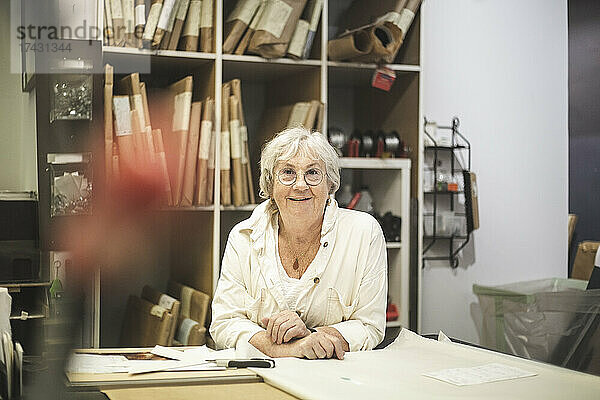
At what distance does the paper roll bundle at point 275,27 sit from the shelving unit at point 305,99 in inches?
1.2

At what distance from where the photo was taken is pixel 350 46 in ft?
5.08

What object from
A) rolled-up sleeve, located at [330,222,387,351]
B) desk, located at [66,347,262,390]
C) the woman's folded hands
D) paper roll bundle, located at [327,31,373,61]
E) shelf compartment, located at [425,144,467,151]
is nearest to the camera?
desk, located at [66,347,262,390]

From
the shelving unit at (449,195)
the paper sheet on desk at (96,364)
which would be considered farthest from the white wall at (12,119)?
the shelving unit at (449,195)

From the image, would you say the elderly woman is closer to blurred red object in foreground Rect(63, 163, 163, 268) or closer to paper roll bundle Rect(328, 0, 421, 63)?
blurred red object in foreground Rect(63, 163, 163, 268)

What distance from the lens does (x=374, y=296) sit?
47.9 inches

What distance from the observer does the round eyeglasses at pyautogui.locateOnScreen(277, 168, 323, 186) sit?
1244mm

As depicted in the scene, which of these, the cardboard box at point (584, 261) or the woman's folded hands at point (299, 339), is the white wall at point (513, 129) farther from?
the woman's folded hands at point (299, 339)

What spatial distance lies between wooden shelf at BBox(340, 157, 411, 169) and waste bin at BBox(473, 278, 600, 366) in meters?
0.40

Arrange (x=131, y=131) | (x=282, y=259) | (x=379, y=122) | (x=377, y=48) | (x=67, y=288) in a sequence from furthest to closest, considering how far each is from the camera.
Answer: (x=379, y=122)
(x=377, y=48)
(x=282, y=259)
(x=131, y=131)
(x=67, y=288)

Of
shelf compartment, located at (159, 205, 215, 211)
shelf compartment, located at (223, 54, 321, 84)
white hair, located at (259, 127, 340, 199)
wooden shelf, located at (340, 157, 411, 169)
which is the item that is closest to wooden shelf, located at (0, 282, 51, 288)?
shelf compartment, located at (159, 205, 215, 211)

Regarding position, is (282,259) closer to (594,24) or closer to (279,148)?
(279,148)

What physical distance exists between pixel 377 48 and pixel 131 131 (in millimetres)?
721

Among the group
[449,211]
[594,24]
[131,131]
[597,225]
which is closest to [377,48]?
[449,211]

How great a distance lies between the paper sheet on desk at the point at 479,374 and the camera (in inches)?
35.0
